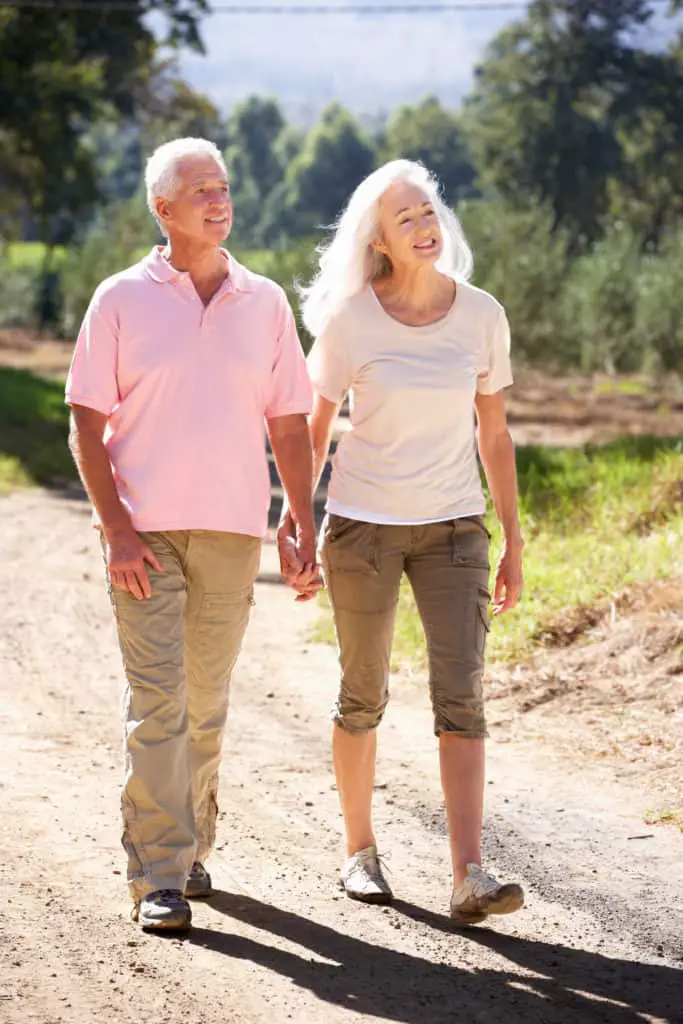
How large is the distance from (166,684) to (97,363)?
34.3 inches

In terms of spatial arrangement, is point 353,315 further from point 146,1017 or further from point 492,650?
point 492,650

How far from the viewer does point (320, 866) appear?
18.5 feet

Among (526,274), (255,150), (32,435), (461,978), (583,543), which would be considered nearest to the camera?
(461,978)

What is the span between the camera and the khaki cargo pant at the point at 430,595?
5047 millimetres

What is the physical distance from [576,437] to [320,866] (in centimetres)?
2155

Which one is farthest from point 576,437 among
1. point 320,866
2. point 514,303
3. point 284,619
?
point 320,866

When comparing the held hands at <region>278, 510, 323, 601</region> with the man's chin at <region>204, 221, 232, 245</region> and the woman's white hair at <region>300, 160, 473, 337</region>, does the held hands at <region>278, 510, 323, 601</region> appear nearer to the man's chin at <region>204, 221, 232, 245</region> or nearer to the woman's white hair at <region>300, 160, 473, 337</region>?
the woman's white hair at <region>300, 160, 473, 337</region>

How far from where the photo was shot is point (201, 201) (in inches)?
191

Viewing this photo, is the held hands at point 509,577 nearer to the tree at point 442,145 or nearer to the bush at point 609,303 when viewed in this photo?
the bush at point 609,303

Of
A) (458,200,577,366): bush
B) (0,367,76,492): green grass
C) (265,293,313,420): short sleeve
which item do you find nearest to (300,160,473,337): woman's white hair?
(265,293,313,420): short sleeve

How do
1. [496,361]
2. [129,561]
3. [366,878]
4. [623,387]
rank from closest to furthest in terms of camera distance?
[129,561] → [496,361] → [366,878] → [623,387]

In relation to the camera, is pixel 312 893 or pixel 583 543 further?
pixel 583 543

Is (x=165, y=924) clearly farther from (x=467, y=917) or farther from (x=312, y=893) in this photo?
(x=467, y=917)

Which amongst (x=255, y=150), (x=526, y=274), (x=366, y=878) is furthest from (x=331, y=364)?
(x=255, y=150)
